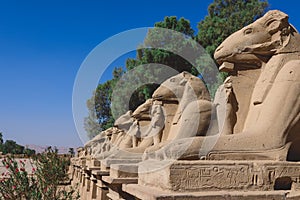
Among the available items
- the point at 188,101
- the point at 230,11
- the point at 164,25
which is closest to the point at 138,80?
the point at 164,25

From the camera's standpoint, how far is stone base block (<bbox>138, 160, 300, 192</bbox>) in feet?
10.5

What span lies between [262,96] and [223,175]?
1315 millimetres

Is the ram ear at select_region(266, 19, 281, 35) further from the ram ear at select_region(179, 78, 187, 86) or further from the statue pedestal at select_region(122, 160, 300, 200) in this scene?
the ram ear at select_region(179, 78, 187, 86)

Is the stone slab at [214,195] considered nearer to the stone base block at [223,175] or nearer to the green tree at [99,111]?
the stone base block at [223,175]

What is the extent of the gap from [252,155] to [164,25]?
1274 cm

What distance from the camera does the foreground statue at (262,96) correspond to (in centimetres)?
366

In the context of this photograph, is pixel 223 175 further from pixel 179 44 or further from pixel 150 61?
pixel 150 61

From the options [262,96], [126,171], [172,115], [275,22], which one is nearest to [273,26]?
[275,22]

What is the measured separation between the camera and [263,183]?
3473 millimetres

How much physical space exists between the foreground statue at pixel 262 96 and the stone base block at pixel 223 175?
18 cm

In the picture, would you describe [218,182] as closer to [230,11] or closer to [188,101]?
[188,101]

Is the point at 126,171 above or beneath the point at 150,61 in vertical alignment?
beneath

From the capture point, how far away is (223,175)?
132 inches

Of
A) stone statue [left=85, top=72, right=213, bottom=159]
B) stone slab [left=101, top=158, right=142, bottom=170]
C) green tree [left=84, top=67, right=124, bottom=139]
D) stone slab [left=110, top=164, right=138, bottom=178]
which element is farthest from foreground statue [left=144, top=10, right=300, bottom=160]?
green tree [left=84, top=67, right=124, bottom=139]
